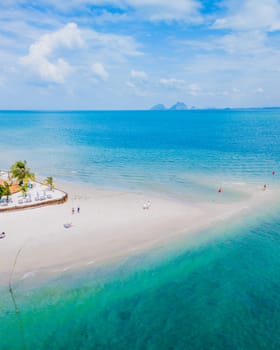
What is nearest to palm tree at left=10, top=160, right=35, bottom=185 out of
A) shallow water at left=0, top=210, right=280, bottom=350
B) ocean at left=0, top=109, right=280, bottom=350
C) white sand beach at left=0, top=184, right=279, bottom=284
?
white sand beach at left=0, top=184, right=279, bottom=284

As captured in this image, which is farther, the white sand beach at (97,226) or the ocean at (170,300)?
the white sand beach at (97,226)

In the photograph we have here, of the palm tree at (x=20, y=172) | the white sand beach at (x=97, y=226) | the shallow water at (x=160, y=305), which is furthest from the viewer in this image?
the palm tree at (x=20, y=172)

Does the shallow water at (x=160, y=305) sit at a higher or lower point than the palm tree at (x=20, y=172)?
lower

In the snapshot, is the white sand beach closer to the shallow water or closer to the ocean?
the ocean

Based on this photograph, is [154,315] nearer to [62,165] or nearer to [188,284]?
[188,284]

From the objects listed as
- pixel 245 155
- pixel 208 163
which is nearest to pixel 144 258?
pixel 208 163

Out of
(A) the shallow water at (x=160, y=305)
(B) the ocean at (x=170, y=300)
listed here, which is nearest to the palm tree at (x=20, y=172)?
(B) the ocean at (x=170, y=300)

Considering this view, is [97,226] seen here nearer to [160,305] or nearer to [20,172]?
[160,305]

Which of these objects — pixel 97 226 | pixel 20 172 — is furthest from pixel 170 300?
pixel 20 172

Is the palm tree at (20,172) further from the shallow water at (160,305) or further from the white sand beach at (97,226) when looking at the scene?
the shallow water at (160,305)
